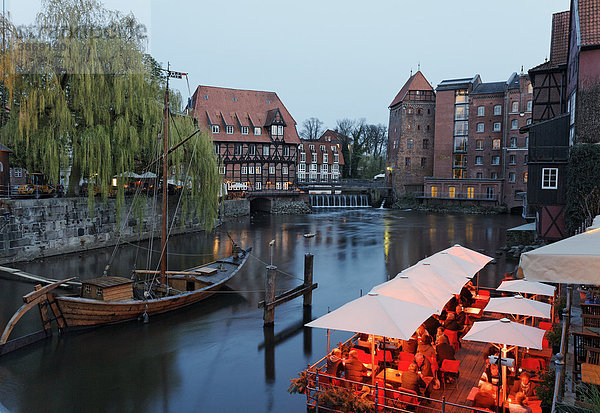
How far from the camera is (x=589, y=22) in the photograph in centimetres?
2050

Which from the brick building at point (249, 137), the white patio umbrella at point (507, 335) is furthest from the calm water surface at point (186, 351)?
the brick building at point (249, 137)

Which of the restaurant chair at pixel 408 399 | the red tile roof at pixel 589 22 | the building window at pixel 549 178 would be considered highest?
the red tile roof at pixel 589 22

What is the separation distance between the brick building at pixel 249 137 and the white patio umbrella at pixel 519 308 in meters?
41.5

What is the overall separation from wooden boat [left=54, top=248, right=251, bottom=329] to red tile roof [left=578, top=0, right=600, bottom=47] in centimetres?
1796

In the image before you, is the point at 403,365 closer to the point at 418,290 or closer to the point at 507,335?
the point at 418,290

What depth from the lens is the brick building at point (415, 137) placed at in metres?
61.9

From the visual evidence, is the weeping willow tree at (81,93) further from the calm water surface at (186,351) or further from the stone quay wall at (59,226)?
the calm water surface at (186,351)

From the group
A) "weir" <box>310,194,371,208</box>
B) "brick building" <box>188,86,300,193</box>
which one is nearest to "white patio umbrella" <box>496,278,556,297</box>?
"brick building" <box>188,86,300,193</box>

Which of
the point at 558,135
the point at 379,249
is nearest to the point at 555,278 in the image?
the point at 558,135

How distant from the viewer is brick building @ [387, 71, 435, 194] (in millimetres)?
61875

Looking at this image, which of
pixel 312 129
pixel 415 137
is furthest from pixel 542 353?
pixel 312 129

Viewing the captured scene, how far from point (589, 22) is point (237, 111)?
3797 centimetres

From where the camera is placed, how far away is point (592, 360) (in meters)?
6.39

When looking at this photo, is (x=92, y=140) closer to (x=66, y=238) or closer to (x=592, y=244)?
(x=66, y=238)
